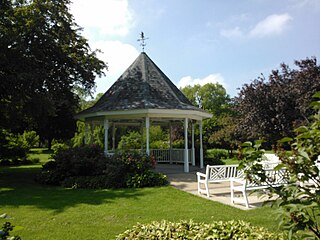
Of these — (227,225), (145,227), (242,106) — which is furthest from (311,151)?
(242,106)

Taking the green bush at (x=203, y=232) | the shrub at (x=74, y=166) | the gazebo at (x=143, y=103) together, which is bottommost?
the green bush at (x=203, y=232)

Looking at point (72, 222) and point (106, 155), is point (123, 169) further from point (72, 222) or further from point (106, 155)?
point (72, 222)

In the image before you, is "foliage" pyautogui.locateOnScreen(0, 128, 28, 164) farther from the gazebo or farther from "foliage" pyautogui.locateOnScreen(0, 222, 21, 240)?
→ "foliage" pyautogui.locateOnScreen(0, 222, 21, 240)

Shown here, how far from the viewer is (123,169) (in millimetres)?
11516

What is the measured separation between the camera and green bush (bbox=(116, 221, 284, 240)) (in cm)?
391

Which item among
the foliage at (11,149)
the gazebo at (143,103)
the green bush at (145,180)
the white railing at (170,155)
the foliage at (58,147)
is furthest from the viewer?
the foliage at (11,149)

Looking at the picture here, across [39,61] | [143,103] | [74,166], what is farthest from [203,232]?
[39,61]

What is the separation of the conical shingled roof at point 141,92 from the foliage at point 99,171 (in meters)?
2.58

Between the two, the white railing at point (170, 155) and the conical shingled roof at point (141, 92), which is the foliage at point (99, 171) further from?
the white railing at point (170, 155)

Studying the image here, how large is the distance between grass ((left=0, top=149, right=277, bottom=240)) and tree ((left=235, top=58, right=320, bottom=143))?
13.5 m

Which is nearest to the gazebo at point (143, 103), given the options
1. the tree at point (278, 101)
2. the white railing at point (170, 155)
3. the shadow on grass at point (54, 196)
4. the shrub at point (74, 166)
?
the white railing at point (170, 155)

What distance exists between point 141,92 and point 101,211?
8777 mm

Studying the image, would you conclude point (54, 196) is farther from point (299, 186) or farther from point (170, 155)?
point (170, 155)

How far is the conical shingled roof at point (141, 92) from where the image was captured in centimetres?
1451
